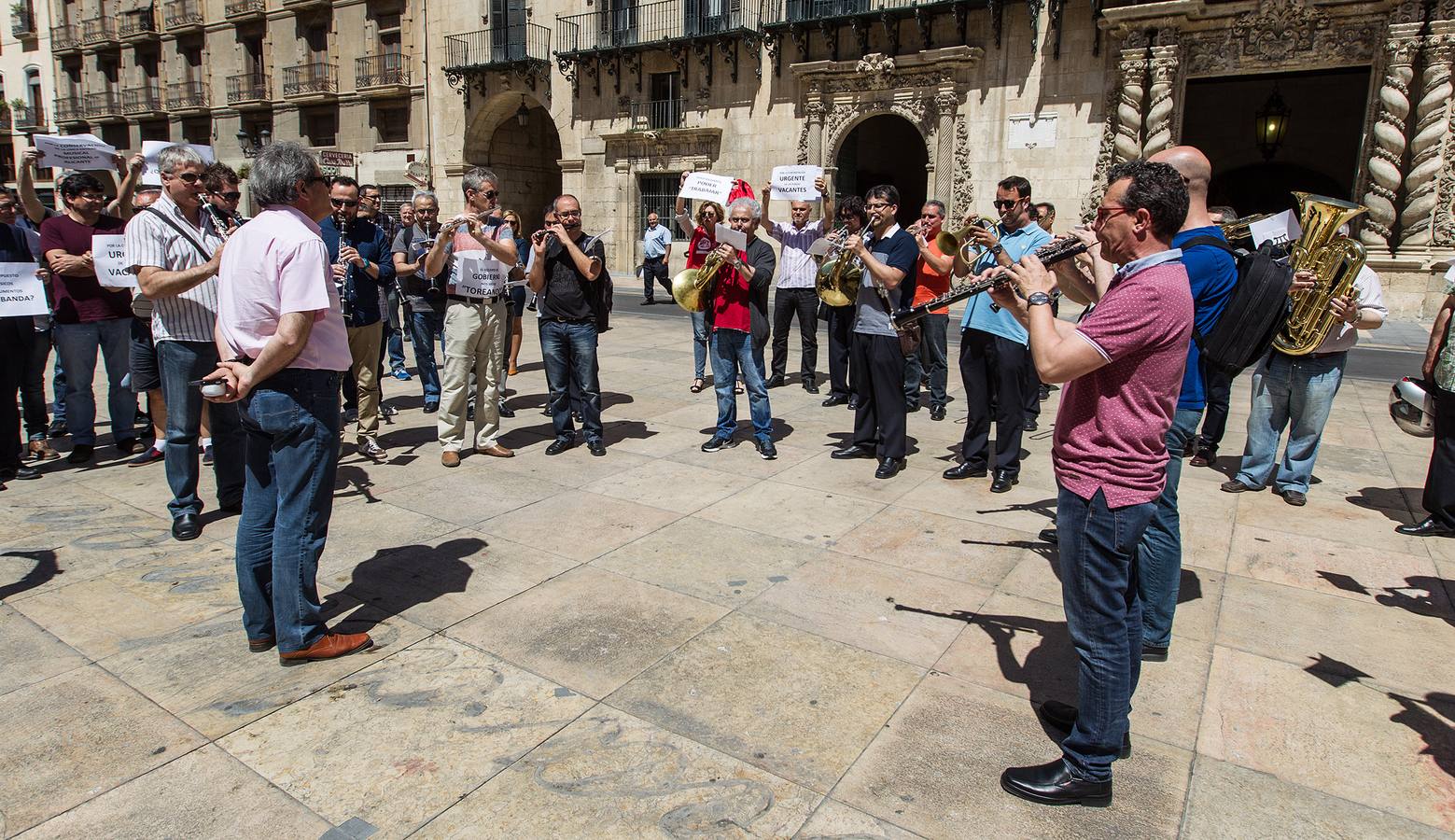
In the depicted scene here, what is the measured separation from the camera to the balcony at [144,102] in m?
32.3

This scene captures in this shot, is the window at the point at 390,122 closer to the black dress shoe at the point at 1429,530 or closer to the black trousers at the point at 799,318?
the black trousers at the point at 799,318

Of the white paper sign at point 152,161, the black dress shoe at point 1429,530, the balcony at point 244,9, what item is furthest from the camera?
the balcony at point 244,9

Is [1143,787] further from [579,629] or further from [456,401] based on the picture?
[456,401]

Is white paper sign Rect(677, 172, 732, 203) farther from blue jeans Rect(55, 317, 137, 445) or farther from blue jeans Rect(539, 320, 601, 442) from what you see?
blue jeans Rect(55, 317, 137, 445)

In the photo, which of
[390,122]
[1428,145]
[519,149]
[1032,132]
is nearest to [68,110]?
[390,122]

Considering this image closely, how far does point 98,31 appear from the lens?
3434cm

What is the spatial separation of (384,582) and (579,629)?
1082 millimetres

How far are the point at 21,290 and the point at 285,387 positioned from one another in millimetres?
3758

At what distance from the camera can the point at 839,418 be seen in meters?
7.68

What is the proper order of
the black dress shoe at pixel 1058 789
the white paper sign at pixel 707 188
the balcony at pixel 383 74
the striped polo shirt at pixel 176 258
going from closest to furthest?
the black dress shoe at pixel 1058 789, the striped polo shirt at pixel 176 258, the white paper sign at pixel 707 188, the balcony at pixel 383 74

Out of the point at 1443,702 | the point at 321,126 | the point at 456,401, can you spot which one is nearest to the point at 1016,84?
the point at 456,401

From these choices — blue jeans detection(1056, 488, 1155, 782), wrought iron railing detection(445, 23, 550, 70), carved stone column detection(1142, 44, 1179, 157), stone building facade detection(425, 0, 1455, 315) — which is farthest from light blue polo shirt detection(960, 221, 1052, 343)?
wrought iron railing detection(445, 23, 550, 70)

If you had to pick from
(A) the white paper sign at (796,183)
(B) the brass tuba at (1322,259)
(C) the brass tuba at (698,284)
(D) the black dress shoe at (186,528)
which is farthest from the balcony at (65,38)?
(B) the brass tuba at (1322,259)

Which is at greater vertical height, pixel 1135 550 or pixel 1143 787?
pixel 1135 550
